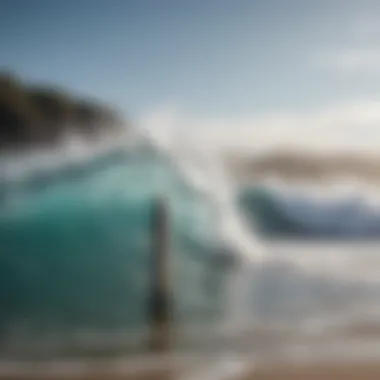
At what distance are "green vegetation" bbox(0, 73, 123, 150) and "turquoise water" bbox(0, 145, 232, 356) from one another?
7cm

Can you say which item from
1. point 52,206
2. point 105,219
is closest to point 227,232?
point 105,219

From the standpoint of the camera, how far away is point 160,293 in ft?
5.01

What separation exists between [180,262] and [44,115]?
38 cm

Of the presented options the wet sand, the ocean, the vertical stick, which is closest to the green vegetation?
the ocean

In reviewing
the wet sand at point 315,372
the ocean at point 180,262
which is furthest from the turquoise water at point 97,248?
the wet sand at point 315,372

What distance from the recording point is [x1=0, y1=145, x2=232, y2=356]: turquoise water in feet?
4.94

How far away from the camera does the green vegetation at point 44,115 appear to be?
153cm

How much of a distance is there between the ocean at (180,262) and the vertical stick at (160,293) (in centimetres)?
1

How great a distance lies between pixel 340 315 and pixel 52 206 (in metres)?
0.59

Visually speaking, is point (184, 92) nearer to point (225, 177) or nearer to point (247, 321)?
point (225, 177)

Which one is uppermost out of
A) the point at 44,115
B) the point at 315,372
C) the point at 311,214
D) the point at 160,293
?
the point at 44,115

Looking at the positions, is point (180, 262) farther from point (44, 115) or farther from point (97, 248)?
point (44, 115)

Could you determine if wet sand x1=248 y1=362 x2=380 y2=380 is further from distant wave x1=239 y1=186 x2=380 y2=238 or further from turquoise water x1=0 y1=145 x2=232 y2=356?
distant wave x1=239 y1=186 x2=380 y2=238

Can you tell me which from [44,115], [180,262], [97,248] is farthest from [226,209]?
[44,115]
